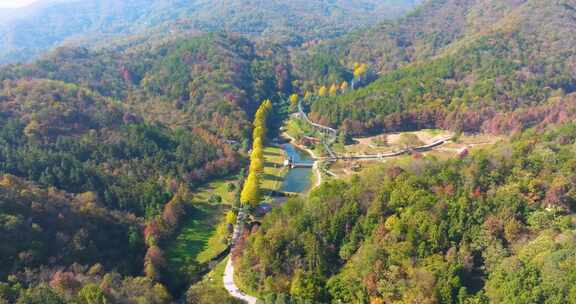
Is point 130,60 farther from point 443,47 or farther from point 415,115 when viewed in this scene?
point 443,47

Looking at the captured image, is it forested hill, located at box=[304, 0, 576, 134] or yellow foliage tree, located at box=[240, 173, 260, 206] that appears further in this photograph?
forested hill, located at box=[304, 0, 576, 134]

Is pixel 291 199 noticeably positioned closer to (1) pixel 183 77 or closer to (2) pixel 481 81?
(2) pixel 481 81

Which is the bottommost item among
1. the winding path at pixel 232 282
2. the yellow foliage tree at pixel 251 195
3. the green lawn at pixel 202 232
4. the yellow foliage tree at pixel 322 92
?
the yellow foliage tree at pixel 322 92

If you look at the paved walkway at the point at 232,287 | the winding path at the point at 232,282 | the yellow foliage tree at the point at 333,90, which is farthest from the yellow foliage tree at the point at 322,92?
the paved walkway at the point at 232,287

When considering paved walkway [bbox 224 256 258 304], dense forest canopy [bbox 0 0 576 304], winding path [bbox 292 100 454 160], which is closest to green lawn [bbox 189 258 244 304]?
dense forest canopy [bbox 0 0 576 304]

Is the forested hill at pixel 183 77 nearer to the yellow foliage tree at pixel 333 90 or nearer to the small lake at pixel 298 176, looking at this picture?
the small lake at pixel 298 176

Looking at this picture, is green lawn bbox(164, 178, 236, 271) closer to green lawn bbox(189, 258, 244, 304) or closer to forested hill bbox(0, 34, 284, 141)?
green lawn bbox(189, 258, 244, 304)

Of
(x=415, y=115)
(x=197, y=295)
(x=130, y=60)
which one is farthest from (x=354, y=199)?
(x=130, y=60)
